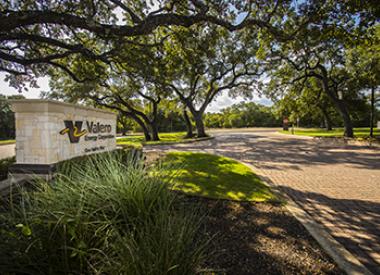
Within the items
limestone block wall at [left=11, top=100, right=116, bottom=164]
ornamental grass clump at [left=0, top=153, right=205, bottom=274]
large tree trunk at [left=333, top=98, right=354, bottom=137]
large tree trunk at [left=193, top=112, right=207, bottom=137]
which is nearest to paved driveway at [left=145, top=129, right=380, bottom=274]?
ornamental grass clump at [left=0, top=153, right=205, bottom=274]

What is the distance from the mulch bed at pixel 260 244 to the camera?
198 centimetres

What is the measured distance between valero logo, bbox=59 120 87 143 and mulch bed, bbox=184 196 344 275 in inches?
188

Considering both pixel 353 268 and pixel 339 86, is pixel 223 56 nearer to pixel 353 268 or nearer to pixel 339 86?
pixel 339 86

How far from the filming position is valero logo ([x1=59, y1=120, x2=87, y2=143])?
557 cm

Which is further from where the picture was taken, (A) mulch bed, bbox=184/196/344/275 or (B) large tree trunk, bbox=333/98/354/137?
(B) large tree trunk, bbox=333/98/354/137

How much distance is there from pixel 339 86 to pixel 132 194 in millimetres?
23550

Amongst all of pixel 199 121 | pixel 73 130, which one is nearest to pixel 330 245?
pixel 73 130

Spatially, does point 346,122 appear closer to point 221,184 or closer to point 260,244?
point 221,184

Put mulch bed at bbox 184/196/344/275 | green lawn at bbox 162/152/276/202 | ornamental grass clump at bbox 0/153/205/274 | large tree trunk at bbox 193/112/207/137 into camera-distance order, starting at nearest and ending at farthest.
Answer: ornamental grass clump at bbox 0/153/205/274, mulch bed at bbox 184/196/344/275, green lawn at bbox 162/152/276/202, large tree trunk at bbox 193/112/207/137

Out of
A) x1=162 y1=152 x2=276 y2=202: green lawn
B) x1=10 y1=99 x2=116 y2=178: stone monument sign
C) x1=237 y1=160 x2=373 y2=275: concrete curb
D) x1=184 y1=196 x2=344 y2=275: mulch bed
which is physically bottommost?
x1=237 y1=160 x2=373 y2=275: concrete curb

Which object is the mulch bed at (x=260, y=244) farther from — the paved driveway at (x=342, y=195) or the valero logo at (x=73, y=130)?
the valero logo at (x=73, y=130)

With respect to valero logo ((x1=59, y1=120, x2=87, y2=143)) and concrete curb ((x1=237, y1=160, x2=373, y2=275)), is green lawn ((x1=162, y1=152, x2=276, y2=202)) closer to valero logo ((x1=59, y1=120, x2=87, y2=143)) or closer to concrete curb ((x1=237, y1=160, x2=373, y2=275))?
concrete curb ((x1=237, y1=160, x2=373, y2=275))

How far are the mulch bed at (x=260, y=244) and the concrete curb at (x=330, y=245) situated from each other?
0.08 meters

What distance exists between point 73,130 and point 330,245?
21.9 feet
